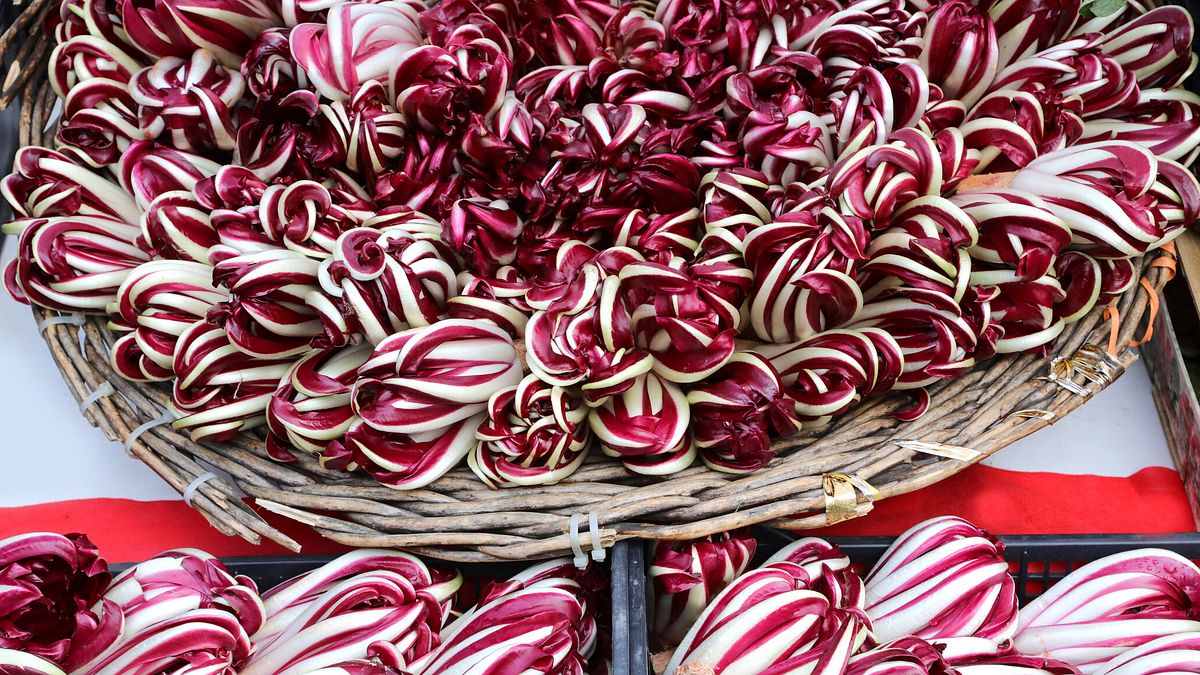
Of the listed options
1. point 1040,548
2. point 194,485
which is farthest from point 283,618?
point 1040,548

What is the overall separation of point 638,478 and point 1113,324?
0.69 metres

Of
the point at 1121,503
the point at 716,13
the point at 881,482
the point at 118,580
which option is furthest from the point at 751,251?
Answer: the point at 118,580

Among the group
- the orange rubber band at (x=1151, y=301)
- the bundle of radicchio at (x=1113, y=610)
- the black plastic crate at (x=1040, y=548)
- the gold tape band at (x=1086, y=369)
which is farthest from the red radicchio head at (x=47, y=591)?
the orange rubber band at (x=1151, y=301)

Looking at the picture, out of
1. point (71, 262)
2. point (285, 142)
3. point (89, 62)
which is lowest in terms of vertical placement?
point (71, 262)

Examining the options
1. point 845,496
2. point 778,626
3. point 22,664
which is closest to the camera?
point 22,664

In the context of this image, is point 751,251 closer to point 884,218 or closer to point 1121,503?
point 884,218

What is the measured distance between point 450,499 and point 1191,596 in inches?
34.6

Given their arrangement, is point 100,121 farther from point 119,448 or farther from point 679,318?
point 679,318

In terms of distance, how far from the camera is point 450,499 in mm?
1144

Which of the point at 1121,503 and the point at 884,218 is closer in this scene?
the point at 884,218

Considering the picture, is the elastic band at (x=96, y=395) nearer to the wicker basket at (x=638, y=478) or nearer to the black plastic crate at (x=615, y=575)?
the wicker basket at (x=638, y=478)

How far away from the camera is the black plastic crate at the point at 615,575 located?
98 centimetres

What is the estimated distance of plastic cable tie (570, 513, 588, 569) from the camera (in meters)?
A: 1.08

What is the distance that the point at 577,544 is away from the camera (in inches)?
42.4
